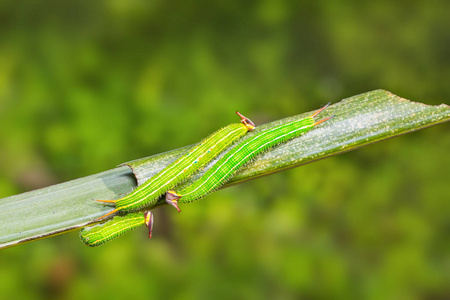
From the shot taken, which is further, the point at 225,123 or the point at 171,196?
the point at 225,123

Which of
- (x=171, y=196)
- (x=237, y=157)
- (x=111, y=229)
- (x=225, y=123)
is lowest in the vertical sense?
(x=111, y=229)

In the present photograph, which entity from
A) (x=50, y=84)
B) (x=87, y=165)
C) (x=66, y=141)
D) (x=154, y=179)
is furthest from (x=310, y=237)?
(x=50, y=84)

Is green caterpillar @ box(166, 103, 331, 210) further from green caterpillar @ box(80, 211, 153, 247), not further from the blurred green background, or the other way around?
the blurred green background

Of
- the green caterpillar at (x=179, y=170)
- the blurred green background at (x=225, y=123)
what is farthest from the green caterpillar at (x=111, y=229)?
the blurred green background at (x=225, y=123)

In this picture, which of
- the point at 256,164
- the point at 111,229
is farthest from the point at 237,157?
the point at 111,229

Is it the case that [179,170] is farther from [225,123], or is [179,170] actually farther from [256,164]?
[225,123]

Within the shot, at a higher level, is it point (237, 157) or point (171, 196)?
point (237, 157)

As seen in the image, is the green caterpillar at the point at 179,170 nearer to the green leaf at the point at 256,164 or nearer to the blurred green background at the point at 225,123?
the green leaf at the point at 256,164
